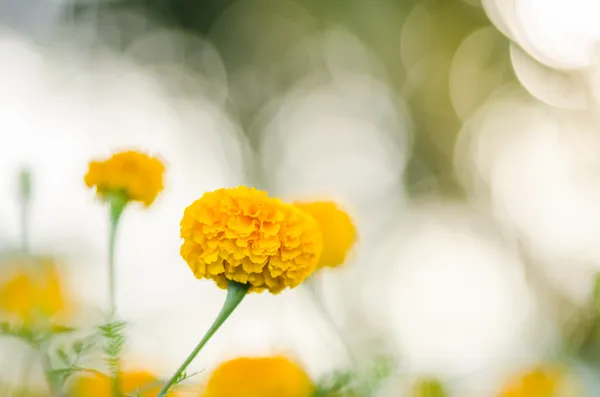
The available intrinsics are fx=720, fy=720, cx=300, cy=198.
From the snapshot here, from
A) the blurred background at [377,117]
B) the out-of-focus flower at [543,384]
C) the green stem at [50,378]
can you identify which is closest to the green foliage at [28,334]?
the green stem at [50,378]

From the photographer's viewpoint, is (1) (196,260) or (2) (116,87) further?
(2) (116,87)

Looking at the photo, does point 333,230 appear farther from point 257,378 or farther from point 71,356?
point 71,356

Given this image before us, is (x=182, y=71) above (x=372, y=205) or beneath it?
above

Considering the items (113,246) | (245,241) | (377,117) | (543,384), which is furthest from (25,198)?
(377,117)

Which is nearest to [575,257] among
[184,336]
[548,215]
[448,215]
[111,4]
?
[548,215]

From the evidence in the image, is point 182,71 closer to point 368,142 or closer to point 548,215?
point 368,142

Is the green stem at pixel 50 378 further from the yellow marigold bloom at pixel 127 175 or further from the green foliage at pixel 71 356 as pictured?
the yellow marigold bloom at pixel 127 175

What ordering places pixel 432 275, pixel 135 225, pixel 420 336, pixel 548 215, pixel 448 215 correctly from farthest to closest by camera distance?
pixel 448 215 < pixel 548 215 < pixel 432 275 < pixel 135 225 < pixel 420 336
